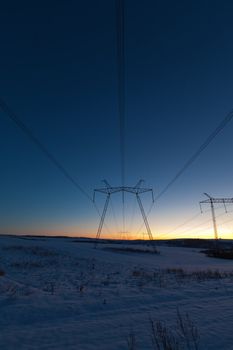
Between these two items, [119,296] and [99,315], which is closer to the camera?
[99,315]

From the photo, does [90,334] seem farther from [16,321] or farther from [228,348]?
[228,348]

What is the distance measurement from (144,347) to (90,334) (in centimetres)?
142

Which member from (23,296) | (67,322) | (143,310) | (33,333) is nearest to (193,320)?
(143,310)

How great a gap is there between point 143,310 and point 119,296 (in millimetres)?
2305

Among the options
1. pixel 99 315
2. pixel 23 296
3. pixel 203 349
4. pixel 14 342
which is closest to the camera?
pixel 203 349

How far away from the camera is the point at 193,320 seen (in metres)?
7.59

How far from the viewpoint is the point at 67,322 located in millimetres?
7684

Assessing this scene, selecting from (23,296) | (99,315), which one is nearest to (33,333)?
Result: (99,315)

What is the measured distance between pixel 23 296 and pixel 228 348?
299 inches

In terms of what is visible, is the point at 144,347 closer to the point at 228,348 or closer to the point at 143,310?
the point at 228,348

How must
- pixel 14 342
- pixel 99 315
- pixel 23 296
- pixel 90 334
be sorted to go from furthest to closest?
pixel 23 296, pixel 99 315, pixel 90 334, pixel 14 342

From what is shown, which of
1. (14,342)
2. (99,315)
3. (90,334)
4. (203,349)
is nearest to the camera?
(203,349)

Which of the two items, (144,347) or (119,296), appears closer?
(144,347)

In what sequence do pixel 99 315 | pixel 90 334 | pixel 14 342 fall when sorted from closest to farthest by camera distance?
1. pixel 14 342
2. pixel 90 334
3. pixel 99 315
